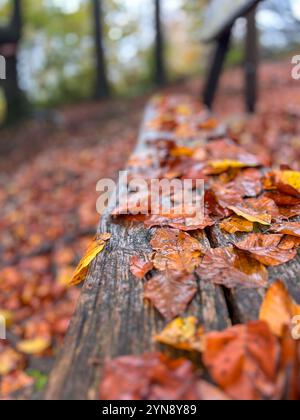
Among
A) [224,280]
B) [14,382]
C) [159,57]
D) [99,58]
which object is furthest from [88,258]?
[159,57]

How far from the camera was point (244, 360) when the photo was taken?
68 centimetres

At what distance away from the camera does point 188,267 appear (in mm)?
1013

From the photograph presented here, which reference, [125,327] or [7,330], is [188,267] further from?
[7,330]

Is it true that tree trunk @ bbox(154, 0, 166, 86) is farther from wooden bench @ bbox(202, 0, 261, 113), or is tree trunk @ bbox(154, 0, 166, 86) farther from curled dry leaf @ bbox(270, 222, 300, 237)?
curled dry leaf @ bbox(270, 222, 300, 237)

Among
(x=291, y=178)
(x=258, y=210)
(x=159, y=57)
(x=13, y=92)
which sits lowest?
(x=258, y=210)

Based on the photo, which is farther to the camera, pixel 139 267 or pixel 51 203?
pixel 51 203

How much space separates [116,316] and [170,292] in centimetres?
14

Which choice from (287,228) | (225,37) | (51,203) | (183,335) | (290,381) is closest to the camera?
(290,381)

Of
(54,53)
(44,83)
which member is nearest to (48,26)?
(54,53)

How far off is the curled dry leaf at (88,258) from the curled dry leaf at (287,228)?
54 centimetres

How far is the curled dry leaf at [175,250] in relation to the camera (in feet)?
3.36

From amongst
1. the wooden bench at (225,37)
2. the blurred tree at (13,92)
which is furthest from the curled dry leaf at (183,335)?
the blurred tree at (13,92)

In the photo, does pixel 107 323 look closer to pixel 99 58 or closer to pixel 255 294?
pixel 255 294

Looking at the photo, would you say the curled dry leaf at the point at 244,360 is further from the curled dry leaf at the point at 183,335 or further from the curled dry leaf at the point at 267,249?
the curled dry leaf at the point at 267,249
